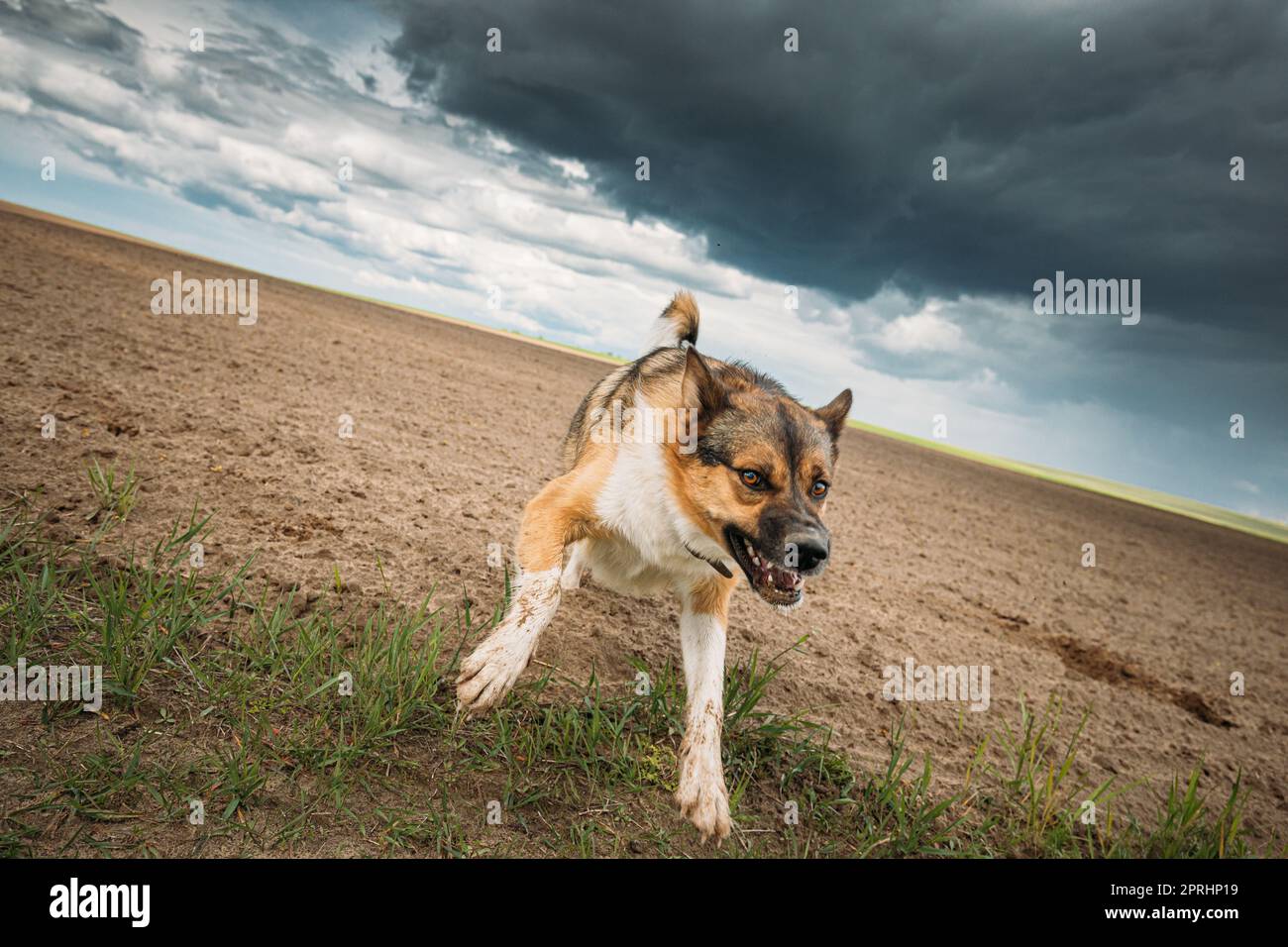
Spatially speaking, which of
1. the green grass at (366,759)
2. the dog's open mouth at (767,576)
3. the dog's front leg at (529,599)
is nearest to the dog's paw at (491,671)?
the dog's front leg at (529,599)

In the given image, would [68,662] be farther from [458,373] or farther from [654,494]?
[458,373]

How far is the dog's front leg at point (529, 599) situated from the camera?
9.21ft

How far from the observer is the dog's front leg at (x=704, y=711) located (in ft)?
8.95

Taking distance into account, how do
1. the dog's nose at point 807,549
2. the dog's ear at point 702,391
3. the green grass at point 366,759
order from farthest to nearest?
the dog's ear at point 702,391 → the dog's nose at point 807,549 → the green grass at point 366,759

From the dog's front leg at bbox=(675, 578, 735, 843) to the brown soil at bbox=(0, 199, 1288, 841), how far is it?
0.66 meters

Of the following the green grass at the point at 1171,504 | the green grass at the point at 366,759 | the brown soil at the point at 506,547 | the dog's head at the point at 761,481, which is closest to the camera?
the green grass at the point at 366,759

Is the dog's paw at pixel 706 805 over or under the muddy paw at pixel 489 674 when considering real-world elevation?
under

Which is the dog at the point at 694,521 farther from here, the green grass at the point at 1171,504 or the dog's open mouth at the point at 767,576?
the green grass at the point at 1171,504

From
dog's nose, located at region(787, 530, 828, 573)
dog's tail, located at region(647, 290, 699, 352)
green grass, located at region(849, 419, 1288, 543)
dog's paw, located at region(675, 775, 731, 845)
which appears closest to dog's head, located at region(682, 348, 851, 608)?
dog's nose, located at region(787, 530, 828, 573)

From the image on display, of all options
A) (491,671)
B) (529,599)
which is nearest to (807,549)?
(529,599)

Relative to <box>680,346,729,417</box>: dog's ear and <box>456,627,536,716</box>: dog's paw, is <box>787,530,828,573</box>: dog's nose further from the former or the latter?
<box>456,627,536,716</box>: dog's paw

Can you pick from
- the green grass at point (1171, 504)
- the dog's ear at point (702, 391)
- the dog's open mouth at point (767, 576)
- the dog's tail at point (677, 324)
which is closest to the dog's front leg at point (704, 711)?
the dog's open mouth at point (767, 576)

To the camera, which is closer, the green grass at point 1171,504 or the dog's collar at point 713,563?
the dog's collar at point 713,563

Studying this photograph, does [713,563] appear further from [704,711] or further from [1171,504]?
[1171,504]
